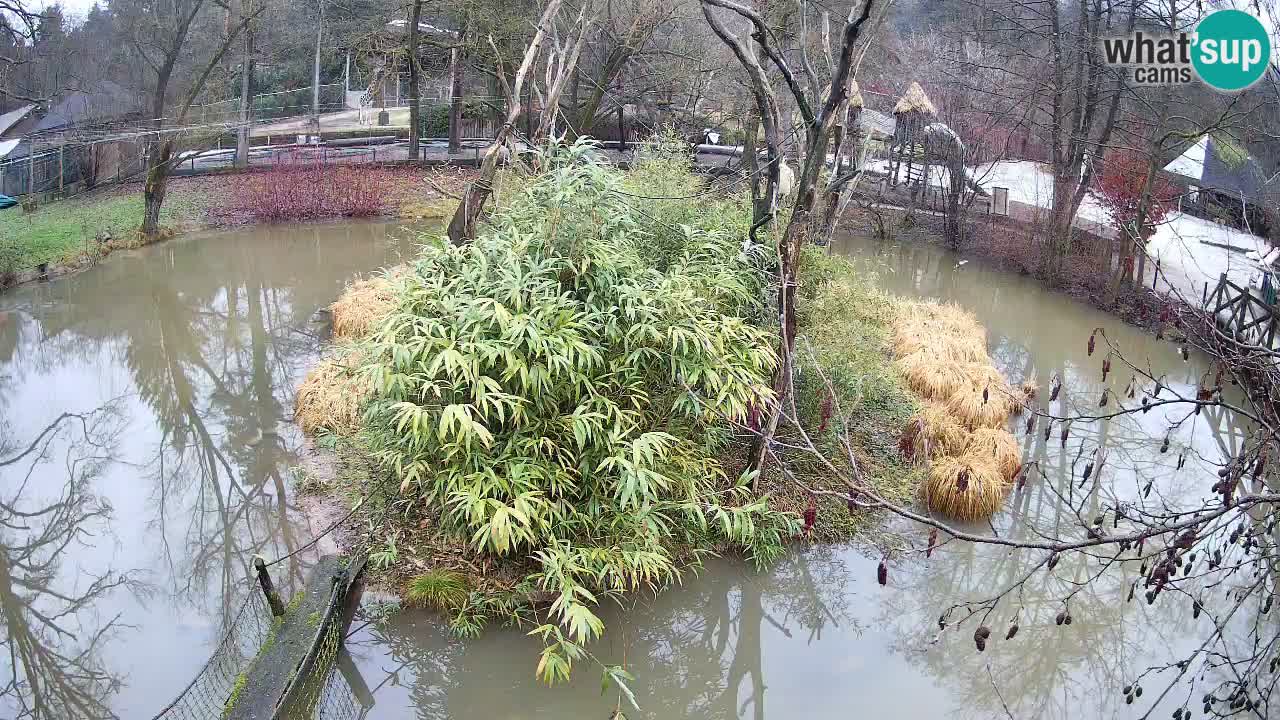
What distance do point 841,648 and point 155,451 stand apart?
5.25 metres

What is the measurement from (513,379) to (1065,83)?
9.98 meters

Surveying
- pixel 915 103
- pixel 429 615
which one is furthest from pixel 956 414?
pixel 915 103

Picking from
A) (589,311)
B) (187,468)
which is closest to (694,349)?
(589,311)

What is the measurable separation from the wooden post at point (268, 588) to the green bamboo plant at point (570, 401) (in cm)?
80

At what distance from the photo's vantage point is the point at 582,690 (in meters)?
4.82

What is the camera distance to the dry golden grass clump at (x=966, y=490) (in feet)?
20.9

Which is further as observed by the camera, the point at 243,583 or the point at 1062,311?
the point at 1062,311

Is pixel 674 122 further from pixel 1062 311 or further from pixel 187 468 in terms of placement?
pixel 187 468

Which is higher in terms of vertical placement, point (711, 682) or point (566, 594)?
point (566, 594)

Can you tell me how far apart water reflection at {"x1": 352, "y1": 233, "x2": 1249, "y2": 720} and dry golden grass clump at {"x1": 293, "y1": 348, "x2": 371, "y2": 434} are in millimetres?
2402

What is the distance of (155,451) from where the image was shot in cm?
727

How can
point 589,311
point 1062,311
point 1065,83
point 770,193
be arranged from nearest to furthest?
point 589,311 < point 770,193 < point 1062,311 < point 1065,83

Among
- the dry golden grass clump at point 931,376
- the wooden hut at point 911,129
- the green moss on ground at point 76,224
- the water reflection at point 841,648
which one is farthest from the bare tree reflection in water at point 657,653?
the wooden hut at point 911,129

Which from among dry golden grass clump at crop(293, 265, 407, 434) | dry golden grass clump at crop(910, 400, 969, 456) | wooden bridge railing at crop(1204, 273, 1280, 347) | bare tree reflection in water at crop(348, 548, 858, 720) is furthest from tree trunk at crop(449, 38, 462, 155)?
bare tree reflection in water at crop(348, 548, 858, 720)
